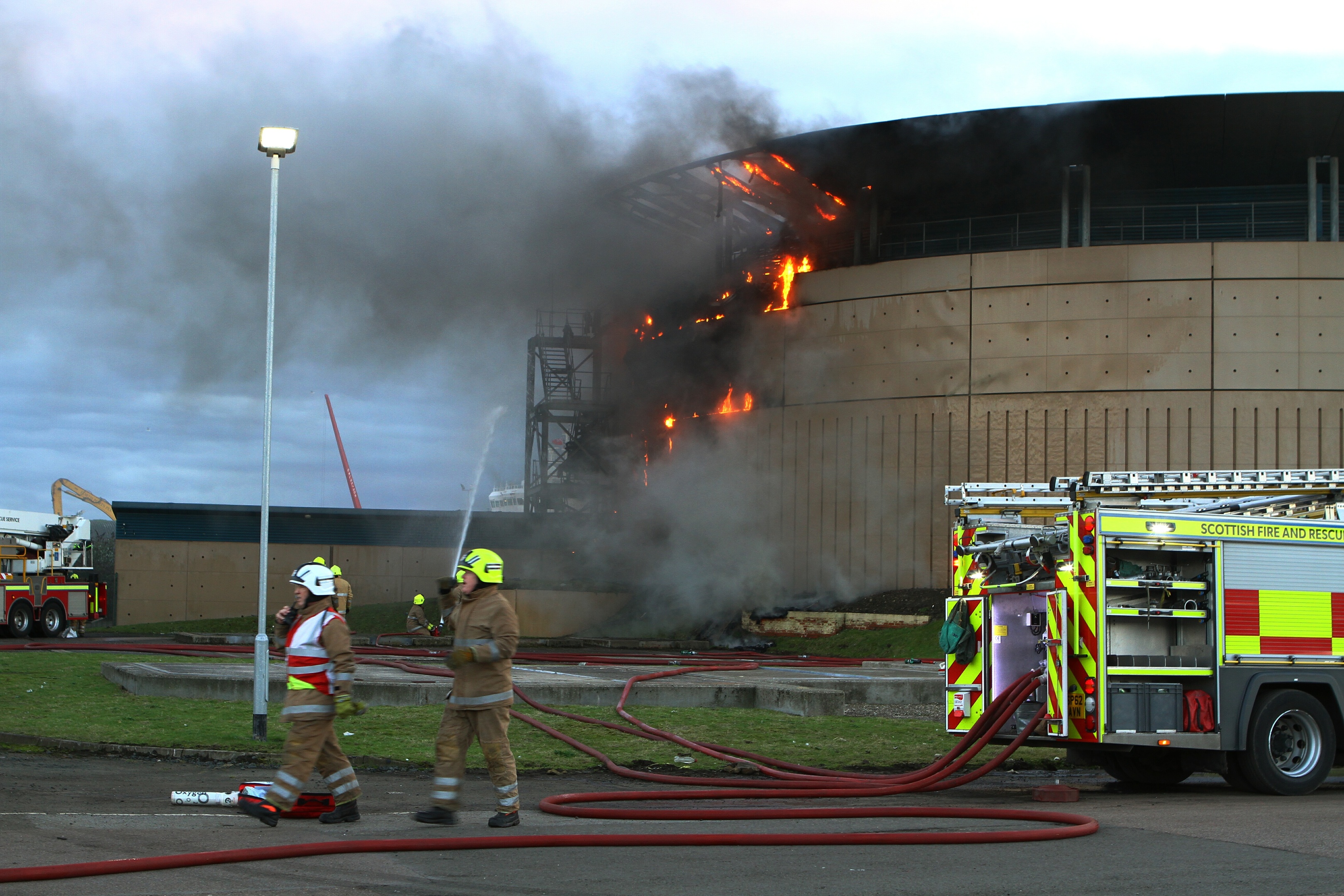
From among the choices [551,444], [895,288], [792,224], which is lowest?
[551,444]

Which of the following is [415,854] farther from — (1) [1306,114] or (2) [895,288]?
(1) [1306,114]

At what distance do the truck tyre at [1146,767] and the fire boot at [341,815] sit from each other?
21.4ft

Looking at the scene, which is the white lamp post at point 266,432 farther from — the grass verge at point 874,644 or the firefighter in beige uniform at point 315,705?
the grass verge at point 874,644

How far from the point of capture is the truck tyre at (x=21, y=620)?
102 ft

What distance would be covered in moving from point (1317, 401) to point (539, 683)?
25.8 metres

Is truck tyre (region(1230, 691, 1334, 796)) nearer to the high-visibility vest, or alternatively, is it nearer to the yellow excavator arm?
the high-visibility vest

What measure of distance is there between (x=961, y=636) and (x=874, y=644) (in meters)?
20.8

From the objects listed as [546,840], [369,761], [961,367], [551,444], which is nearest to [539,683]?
[369,761]

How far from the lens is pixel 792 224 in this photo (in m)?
41.9

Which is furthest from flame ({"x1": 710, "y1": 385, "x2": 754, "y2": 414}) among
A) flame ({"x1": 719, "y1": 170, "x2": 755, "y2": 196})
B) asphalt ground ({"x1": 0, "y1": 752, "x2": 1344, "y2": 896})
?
asphalt ground ({"x1": 0, "y1": 752, "x2": 1344, "y2": 896})

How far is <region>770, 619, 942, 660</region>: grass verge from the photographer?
99.2 ft

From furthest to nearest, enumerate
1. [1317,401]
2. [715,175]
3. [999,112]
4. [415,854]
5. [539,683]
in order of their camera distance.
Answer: [715,175] < [999,112] < [1317,401] < [539,683] < [415,854]

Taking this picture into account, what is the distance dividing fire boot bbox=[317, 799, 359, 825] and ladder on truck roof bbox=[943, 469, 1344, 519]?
5964 millimetres

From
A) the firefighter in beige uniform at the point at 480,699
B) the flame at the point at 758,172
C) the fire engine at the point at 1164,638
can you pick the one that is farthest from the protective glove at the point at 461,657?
the flame at the point at 758,172
